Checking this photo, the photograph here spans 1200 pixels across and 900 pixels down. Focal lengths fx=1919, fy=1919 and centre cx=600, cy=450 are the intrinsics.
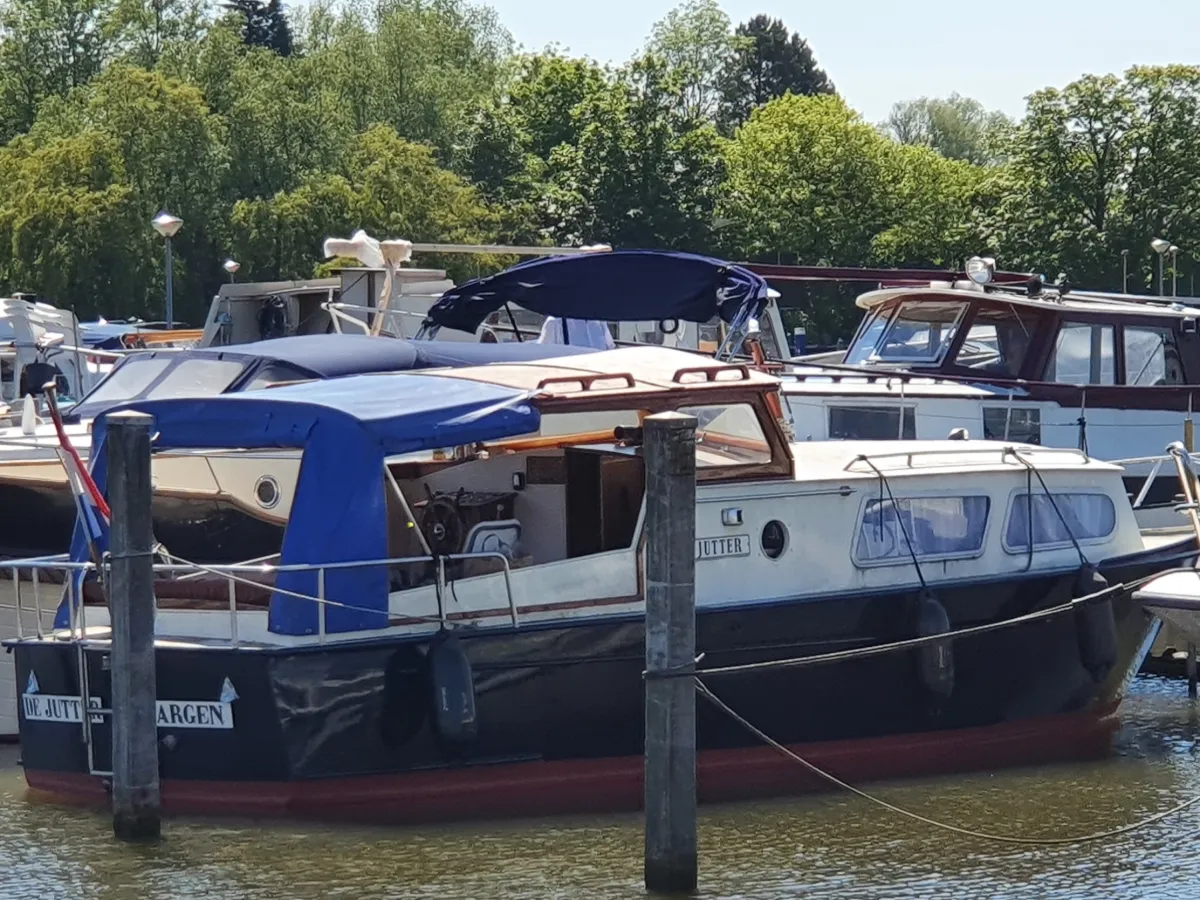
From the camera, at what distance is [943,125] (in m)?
118

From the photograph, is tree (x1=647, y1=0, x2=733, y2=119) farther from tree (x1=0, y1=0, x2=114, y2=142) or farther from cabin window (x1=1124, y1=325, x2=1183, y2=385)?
cabin window (x1=1124, y1=325, x2=1183, y2=385)

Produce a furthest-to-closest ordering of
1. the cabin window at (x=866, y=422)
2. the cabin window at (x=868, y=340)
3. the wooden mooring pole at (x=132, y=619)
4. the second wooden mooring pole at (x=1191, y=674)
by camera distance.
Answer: the cabin window at (x=868, y=340) < the cabin window at (x=866, y=422) < the second wooden mooring pole at (x=1191, y=674) < the wooden mooring pole at (x=132, y=619)

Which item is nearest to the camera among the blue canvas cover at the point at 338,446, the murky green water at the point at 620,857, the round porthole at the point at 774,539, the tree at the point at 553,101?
the murky green water at the point at 620,857

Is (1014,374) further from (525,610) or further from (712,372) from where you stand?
(525,610)

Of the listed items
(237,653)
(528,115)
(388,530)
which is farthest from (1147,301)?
(528,115)

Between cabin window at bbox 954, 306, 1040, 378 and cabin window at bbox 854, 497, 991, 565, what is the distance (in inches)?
256

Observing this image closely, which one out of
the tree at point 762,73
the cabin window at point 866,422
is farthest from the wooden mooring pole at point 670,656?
the tree at point 762,73

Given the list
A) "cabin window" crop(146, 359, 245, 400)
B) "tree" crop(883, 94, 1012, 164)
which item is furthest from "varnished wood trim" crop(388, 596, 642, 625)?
"tree" crop(883, 94, 1012, 164)

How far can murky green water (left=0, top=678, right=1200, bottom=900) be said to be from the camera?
477 inches

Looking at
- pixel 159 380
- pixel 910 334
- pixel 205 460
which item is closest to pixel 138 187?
pixel 910 334

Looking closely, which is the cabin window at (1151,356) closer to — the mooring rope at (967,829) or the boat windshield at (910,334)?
the boat windshield at (910,334)

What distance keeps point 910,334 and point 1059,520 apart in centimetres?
657

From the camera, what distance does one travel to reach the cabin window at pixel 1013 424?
67.1 feet

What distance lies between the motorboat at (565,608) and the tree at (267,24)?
7897 cm
